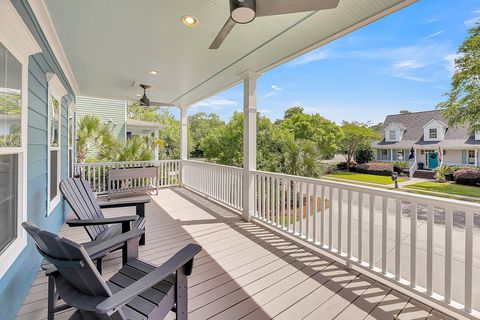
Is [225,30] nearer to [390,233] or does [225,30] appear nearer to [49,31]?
[49,31]

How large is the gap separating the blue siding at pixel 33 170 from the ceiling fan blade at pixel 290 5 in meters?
1.93

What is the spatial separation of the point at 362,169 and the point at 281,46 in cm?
691

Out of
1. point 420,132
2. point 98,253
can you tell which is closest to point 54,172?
point 98,253

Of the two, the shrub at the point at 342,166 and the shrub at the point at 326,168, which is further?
the shrub at the point at 342,166

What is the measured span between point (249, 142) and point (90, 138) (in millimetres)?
6318

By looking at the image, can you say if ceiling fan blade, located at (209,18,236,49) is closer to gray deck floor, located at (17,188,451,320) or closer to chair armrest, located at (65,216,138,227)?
chair armrest, located at (65,216,138,227)

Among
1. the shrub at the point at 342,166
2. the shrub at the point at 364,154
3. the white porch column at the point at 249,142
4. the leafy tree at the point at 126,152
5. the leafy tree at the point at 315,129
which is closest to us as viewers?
the white porch column at the point at 249,142

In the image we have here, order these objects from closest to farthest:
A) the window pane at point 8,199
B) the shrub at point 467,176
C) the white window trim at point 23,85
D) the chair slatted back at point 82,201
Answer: the white window trim at point 23,85, the window pane at point 8,199, the chair slatted back at point 82,201, the shrub at point 467,176

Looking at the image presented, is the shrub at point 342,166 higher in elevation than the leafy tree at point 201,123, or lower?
lower

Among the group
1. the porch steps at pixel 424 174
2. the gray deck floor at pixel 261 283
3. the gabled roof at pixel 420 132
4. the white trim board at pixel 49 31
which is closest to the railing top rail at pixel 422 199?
the gray deck floor at pixel 261 283

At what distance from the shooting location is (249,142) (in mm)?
4176

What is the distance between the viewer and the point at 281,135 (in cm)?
888

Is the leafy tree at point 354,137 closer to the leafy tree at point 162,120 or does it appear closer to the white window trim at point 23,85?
the white window trim at point 23,85

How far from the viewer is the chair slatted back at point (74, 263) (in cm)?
113
